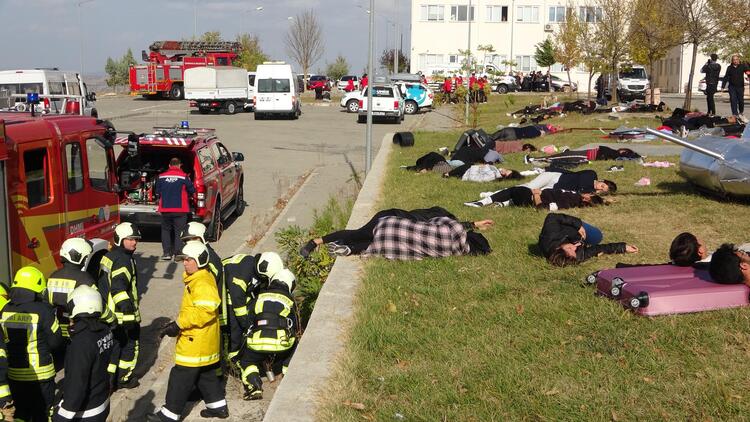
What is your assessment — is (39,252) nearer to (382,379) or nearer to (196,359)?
(196,359)

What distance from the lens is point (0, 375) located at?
5730 mm

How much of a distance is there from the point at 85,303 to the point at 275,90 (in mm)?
32411

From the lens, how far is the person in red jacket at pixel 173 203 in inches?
461

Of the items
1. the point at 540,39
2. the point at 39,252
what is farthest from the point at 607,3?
the point at 540,39

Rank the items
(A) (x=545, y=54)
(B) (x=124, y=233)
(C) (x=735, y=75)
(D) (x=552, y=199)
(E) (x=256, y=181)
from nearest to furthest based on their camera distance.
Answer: (B) (x=124, y=233), (D) (x=552, y=199), (E) (x=256, y=181), (C) (x=735, y=75), (A) (x=545, y=54)

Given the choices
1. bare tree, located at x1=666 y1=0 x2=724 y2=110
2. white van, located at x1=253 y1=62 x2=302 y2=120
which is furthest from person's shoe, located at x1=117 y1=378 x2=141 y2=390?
white van, located at x1=253 y1=62 x2=302 y2=120

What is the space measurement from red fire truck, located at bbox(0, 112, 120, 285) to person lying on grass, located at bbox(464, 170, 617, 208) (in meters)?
5.09

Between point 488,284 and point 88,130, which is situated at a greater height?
point 88,130

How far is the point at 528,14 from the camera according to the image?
232ft

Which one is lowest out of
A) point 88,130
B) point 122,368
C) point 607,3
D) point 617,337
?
point 122,368

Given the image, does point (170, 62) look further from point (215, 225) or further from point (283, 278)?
point (283, 278)

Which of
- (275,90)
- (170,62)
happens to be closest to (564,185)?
(275,90)

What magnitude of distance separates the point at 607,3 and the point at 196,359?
30.3 metres

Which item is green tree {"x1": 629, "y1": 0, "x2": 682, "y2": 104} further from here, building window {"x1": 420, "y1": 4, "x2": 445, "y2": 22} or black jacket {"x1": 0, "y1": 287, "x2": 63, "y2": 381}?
building window {"x1": 420, "y1": 4, "x2": 445, "y2": 22}
